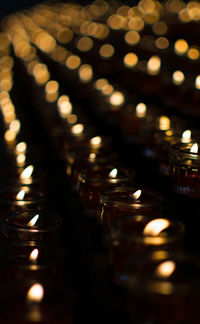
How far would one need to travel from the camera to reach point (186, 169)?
1153 millimetres

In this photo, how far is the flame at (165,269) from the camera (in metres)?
0.69

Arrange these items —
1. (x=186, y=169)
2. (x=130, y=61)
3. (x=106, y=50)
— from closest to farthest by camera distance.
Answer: (x=186, y=169), (x=130, y=61), (x=106, y=50)

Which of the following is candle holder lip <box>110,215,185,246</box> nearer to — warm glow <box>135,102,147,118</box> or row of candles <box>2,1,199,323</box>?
row of candles <box>2,1,199,323</box>

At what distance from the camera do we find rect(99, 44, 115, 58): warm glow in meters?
2.96

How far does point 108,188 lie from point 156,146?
0.36m

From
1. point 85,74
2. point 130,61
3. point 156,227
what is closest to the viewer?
point 156,227

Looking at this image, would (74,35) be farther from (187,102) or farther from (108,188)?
(108,188)

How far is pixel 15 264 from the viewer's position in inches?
35.1

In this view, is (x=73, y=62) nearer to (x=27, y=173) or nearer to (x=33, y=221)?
(x=27, y=173)

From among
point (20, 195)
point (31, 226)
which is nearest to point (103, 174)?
point (20, 195)

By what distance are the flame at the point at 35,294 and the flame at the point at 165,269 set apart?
163mm

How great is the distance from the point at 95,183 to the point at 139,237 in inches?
15.7

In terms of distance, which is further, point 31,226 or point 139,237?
point 31,226

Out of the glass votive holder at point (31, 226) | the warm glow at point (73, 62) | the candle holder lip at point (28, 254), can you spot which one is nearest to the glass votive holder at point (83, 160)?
the glass votive holder at point (31, 226)
